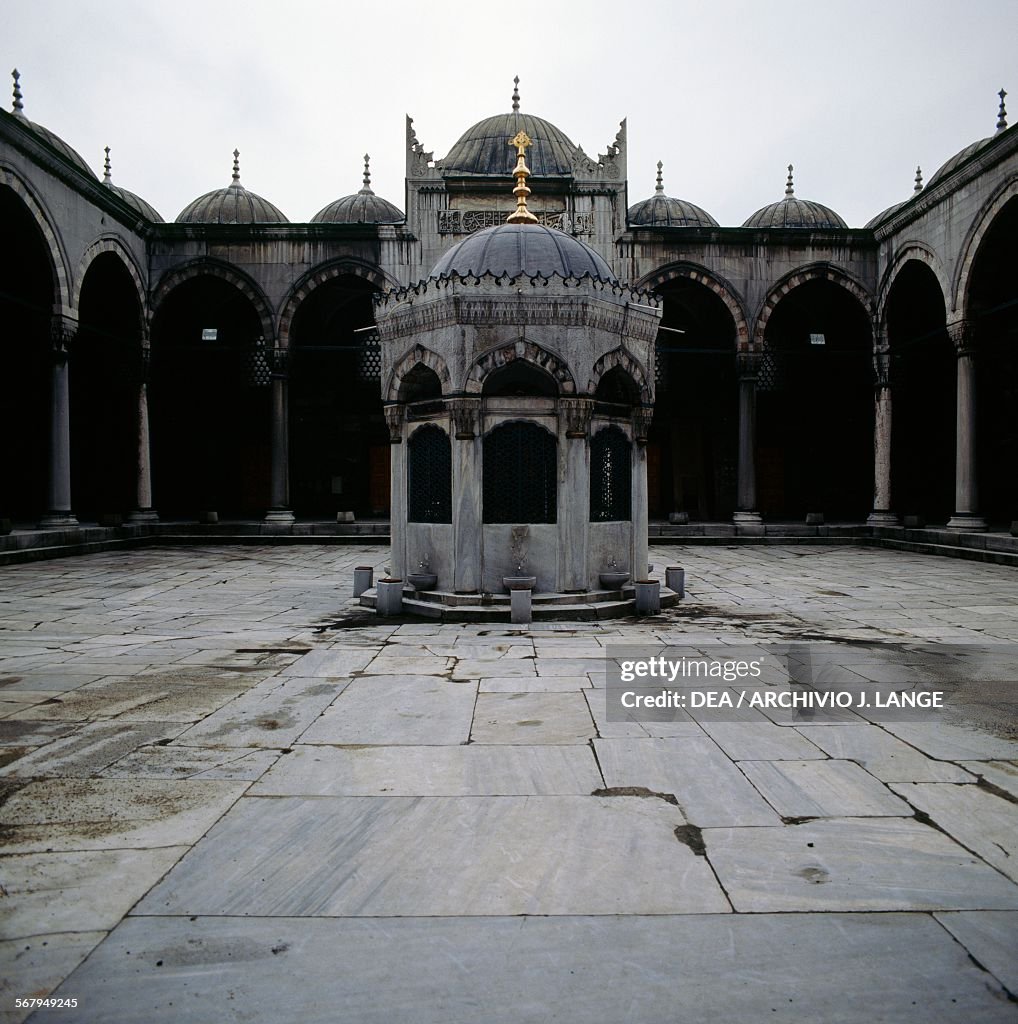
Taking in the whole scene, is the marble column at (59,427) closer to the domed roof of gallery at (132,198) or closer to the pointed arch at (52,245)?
the pointed arch at (52,245)

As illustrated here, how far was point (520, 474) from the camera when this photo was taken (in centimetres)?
806

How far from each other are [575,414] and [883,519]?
12956 millimetres

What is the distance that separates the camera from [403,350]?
27.9 ft

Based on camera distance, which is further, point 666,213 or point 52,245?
point 666,213

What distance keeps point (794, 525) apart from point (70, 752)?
18.1 meters

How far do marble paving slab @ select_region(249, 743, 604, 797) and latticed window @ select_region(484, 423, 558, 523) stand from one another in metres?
4.31

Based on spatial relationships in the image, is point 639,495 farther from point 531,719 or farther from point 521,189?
point 531,719

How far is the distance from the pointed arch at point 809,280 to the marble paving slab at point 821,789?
54.7ft

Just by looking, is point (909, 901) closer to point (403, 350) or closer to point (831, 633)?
point (831, 633)

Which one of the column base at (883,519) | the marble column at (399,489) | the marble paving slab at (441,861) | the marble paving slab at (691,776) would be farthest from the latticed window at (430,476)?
the column base at (883,519)

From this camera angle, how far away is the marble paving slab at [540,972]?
1920 mm

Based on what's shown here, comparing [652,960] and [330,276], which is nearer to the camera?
[652,960]

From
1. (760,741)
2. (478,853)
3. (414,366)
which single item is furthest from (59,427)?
(478,853)

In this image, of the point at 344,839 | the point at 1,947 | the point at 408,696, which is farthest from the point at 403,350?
the point at 1,947
